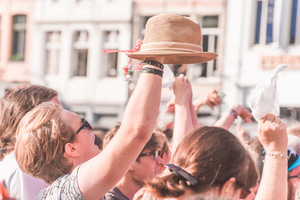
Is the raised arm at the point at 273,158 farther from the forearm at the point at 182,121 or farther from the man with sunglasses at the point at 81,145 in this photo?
the forearm at the point at 182,121

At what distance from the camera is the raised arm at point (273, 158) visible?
1957 mm

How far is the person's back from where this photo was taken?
8.95 ft

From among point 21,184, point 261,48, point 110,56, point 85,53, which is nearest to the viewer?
point 21,184

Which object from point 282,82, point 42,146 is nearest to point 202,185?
point 42,146

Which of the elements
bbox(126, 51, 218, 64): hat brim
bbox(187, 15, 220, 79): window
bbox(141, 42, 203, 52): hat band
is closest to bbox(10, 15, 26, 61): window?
bbox(187, 15, 220, 79): window

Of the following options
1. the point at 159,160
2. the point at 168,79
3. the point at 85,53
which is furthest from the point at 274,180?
the point at 85,53

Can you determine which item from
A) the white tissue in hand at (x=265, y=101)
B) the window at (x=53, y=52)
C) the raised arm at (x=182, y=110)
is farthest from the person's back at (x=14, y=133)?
the window at (x=53, y=52)

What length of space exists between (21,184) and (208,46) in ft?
43.5

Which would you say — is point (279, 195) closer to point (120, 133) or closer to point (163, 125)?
point (120, 133)

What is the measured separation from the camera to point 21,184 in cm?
273

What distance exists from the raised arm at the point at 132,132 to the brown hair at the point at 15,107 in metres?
1.08

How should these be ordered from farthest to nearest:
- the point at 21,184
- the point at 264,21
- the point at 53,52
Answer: the point at 53,52 → the point at 264,21 → the point at 21,184

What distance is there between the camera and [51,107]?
2.36m

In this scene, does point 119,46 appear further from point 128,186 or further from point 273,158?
point 273,158
